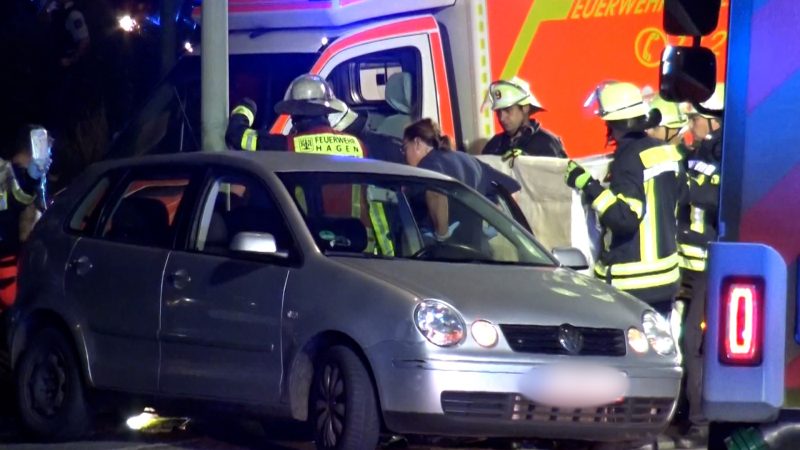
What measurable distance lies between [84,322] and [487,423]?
8.60ft

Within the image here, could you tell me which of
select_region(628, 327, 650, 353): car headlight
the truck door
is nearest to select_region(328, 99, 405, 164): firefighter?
the truck door

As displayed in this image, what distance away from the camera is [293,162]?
8.78 metres

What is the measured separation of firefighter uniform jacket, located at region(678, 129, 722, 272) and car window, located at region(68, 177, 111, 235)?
137 inches

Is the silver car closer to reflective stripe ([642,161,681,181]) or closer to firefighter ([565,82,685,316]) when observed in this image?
firefighter ([565,82,685,316])

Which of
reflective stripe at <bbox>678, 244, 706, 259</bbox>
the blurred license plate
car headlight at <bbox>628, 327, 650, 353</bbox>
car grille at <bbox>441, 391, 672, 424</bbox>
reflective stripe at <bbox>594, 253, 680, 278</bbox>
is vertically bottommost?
car grille at <bbox>441, 391, 672, 424</bbox>

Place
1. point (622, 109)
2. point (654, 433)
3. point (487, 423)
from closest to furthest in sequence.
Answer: point (487, 423)
point (654, 433)
point (622, 109)

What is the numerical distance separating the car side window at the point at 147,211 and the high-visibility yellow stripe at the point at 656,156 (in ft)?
8.45

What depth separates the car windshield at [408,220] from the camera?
8406 millimetres

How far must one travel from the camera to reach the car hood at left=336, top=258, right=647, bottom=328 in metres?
7.62

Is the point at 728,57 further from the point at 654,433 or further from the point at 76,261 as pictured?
the point at 76,261

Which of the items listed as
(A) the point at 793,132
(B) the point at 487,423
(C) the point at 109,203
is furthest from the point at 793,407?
(C) the point at 109,203

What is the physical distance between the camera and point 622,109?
9523 mm

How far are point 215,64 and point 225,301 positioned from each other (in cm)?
264

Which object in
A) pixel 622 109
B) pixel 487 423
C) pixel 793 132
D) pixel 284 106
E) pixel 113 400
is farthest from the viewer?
pixel 284 106
